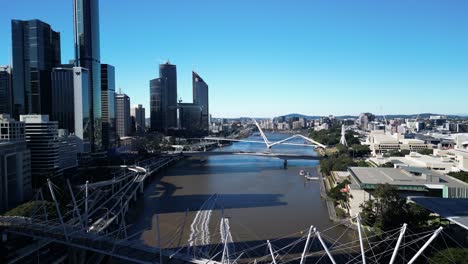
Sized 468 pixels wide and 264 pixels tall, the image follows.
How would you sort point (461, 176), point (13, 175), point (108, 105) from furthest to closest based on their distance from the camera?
point (108, 105)
point (461, 176)
point (13, 175)

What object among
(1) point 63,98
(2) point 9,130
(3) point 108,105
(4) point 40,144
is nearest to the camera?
(2) point 9,130

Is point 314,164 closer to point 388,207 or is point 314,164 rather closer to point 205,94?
point 388,207

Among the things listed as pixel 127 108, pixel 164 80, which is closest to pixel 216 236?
pixel 127 108

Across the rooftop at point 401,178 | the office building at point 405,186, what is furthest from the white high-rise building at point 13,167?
the rooftop at point 401,178

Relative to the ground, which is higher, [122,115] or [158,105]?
[158,105]

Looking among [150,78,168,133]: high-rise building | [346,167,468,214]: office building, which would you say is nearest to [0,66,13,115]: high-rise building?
[346,167,468,214]: office building

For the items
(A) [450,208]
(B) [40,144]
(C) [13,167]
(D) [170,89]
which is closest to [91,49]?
(B) [40,144]

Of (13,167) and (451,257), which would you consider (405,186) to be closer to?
(451,257)
